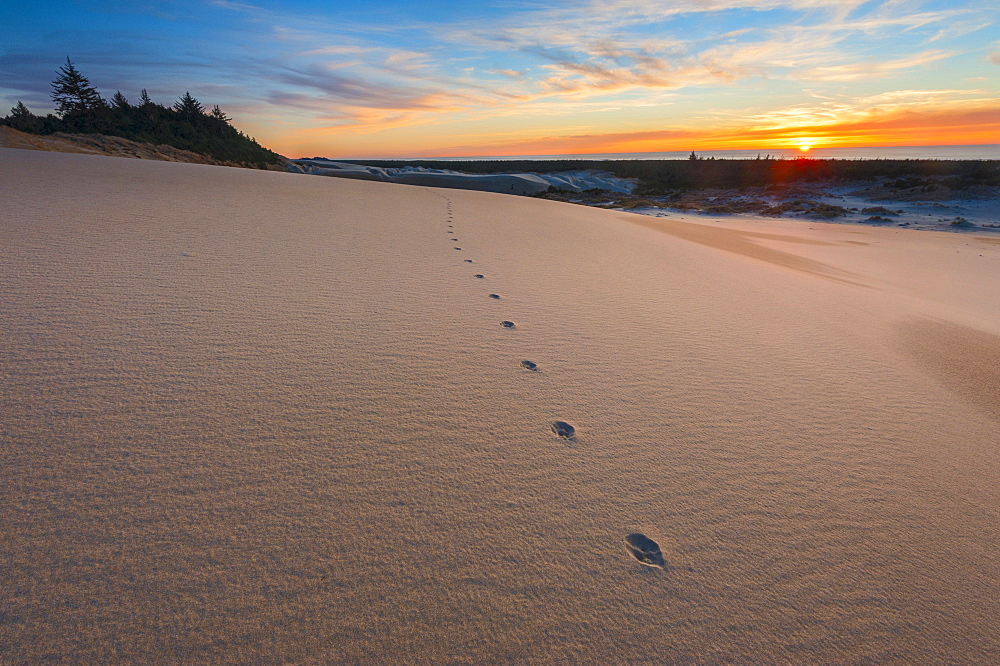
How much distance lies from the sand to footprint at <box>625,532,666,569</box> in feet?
0.03

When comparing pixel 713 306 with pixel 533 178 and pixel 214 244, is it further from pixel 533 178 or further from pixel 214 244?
pixel 533 178

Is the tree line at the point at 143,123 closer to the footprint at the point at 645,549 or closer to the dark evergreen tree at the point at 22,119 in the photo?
the dark evergreen tree at the point at 22,119

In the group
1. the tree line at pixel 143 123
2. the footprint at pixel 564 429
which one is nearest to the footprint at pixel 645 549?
the footprint at pixel 564 429

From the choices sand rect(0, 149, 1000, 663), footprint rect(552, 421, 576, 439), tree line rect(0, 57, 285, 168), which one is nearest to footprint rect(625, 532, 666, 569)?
sand rect(0, 149, 1000, 663)

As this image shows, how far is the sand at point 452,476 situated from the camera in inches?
42.9

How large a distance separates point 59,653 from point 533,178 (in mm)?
29035

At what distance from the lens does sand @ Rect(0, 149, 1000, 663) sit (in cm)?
109

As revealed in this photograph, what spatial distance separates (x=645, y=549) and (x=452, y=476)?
597 millimetres

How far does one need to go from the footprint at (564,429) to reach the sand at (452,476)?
0.04 m

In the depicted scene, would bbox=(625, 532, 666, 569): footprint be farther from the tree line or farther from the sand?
the tree line

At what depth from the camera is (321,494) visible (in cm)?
137

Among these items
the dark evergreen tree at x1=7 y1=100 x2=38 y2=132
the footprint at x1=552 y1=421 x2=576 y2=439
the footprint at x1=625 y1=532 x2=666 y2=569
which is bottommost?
the footprint at x1=625 y1=532 x2=666 y2=569

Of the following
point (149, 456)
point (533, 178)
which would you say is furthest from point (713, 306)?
point (533, 178)

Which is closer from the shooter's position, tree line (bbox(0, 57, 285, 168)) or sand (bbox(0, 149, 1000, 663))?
sand (bbox(0, 149, 1000, 663))
